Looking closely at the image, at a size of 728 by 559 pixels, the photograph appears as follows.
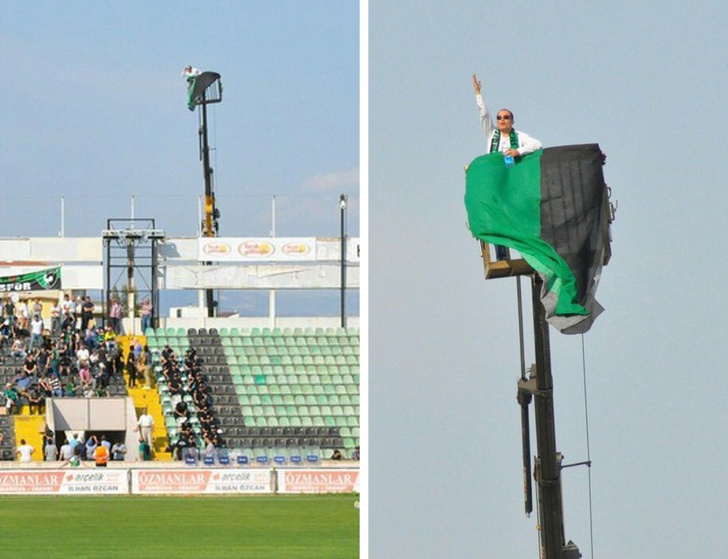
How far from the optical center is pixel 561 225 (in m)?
5.87

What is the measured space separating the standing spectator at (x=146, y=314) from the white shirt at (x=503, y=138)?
2891 cm

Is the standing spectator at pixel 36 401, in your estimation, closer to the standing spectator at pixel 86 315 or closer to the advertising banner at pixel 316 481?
the standing spectator at pixel 86 315

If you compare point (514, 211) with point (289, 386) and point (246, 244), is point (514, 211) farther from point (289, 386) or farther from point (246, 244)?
point (246, 244)

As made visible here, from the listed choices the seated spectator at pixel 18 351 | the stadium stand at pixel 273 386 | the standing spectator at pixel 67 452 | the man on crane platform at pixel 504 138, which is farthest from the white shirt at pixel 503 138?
the seated spectator at pixel 18 351

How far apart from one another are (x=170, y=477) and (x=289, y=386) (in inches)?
370

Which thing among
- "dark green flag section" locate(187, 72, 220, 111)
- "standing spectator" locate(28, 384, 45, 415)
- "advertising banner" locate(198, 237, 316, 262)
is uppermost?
"dark green flag section" locate(187, 72, 220, 111)

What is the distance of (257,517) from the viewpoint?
2102cm

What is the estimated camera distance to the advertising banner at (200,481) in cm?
2428

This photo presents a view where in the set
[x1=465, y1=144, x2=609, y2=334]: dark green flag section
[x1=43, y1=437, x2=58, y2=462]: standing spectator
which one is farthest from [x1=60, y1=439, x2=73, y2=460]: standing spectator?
[x1=465, y1=144, x2=609, y2=334]: dark green flag section

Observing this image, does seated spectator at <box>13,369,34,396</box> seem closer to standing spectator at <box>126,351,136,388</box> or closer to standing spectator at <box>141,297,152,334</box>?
standing spectator at <box>126,351,136,388</box>

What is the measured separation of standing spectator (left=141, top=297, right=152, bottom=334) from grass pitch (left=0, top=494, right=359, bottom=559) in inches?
427

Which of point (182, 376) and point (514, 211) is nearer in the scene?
Answer: point (514, 211)

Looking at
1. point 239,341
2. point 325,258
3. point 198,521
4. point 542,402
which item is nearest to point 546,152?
point 542,402

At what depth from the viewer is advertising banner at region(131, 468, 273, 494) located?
24281mm
